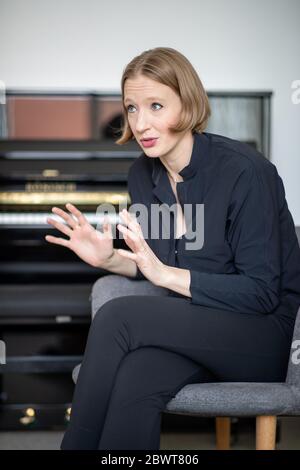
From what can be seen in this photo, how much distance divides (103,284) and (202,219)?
0.40 metres

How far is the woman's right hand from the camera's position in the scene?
187 cm

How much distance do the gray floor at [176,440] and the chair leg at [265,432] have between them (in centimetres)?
84

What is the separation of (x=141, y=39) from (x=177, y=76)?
1.45 m

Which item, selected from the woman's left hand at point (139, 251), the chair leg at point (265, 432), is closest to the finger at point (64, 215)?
the woman's left hand at point (139, 251)

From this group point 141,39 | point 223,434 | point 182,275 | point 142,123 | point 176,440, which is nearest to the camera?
point 182,275

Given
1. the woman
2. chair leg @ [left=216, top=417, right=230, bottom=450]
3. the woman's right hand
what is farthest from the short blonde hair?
chair leg @ [left=216, top=417, right=230, bottom=450]

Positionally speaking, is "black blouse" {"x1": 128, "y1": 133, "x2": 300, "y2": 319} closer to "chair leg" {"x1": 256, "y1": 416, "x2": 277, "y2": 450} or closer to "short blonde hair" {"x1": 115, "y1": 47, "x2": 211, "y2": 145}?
"short blonde hair" {"x1": 115, "y1": 47, "x2": 211, "y2": 145}

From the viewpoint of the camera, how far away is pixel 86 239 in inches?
75.7

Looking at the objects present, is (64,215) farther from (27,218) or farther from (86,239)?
(27,218)

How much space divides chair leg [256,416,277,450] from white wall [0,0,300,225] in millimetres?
1821

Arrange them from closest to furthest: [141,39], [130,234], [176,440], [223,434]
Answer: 1. [130,234]
2. [223,434]
3. [176,440]
4. [141,39]

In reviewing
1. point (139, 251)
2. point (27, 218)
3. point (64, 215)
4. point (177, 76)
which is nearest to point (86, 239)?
point (64, 215)

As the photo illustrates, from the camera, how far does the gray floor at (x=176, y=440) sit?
2701mm

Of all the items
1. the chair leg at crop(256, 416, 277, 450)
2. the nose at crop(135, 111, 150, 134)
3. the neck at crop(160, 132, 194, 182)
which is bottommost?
the chair leg at crop(256, 416, 277, 450)
